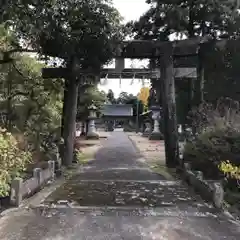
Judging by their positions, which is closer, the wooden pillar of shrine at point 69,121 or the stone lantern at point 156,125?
the wooden pillar of shrine at point 69,121

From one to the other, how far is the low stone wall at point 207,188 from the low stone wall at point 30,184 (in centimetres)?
464

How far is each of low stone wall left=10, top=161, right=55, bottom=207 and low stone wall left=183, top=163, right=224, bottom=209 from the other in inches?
183

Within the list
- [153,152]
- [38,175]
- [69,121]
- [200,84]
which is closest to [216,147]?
[38,175]

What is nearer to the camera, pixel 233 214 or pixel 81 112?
pixel 233 214

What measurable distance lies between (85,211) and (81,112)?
1222 inches

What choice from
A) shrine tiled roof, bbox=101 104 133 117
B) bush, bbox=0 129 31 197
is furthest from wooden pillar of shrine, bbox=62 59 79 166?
shrine tiled roof, bbox=101 104 133 117

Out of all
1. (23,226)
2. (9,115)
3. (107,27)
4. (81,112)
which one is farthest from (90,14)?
(81,112)

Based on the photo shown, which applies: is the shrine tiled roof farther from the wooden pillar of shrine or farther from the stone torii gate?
the stone torii gate

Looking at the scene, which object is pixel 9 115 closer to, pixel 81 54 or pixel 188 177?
pixel 81 54

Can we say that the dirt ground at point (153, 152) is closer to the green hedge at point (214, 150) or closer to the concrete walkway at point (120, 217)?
the green hedge at point (214, 150)

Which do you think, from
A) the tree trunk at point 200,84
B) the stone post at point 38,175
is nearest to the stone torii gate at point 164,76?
the tree trunk at point 200,84

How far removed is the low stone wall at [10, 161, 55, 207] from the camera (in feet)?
32.1

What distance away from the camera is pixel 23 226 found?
308 inches

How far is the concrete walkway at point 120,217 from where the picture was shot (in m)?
7.41
